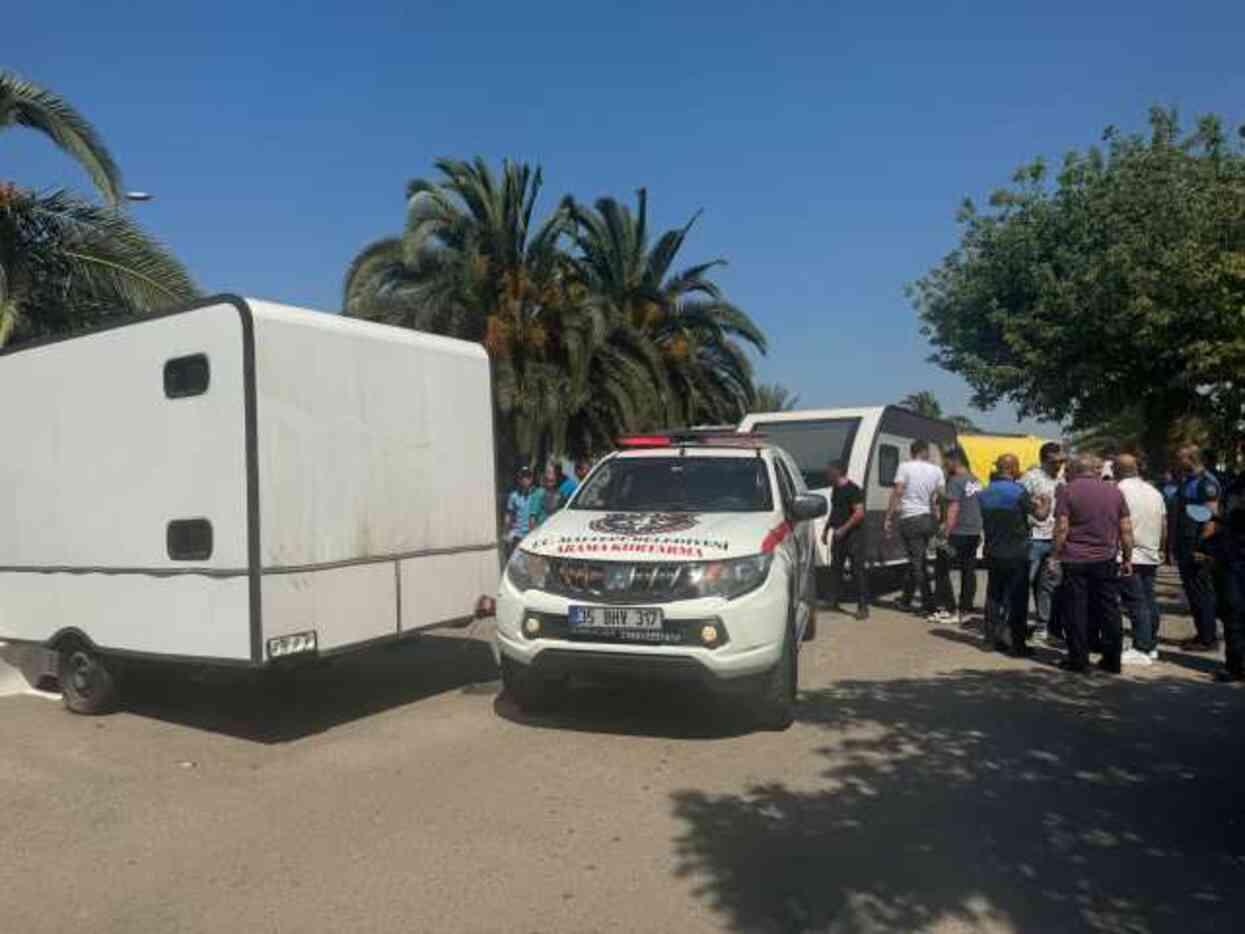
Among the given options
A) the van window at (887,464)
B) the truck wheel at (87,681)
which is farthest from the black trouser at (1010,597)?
the truck wheel at (87,681)

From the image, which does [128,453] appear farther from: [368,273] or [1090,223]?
[1090,223]

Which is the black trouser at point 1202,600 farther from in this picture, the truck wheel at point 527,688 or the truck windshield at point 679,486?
the truck wheel at point 527,688

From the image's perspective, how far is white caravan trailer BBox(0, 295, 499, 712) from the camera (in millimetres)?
6215

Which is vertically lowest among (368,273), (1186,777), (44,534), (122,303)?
(1186,777)

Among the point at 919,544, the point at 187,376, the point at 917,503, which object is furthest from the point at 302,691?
the point at 919,544

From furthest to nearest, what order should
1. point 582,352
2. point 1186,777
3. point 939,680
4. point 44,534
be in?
1. point 582,352
2. point 939,680
3. point 44,534
4. point 1186,777

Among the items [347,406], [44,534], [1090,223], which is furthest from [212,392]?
[1090,223]

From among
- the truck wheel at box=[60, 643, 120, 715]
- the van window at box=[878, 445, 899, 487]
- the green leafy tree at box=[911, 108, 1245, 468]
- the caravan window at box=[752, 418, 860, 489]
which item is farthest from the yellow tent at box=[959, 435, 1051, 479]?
the truck wheel at box=[60, 643, 120, 715]

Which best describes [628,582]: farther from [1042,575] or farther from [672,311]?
[672,311]

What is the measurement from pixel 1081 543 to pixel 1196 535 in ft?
5.43

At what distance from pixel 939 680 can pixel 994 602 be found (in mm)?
1596

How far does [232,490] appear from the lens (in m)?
6.21

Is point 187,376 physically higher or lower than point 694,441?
higher

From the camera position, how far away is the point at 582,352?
1873cm
